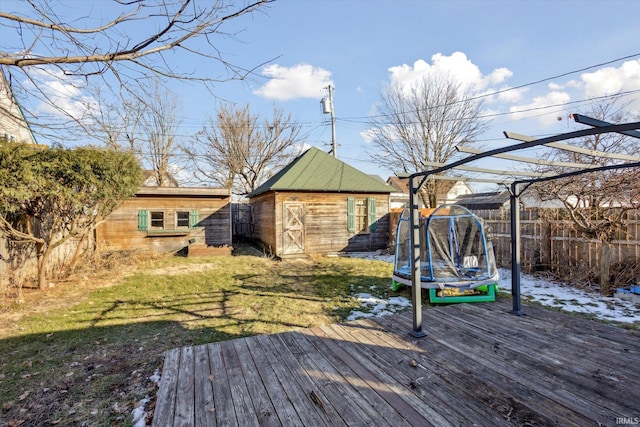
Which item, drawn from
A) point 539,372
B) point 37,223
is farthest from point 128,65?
point 37,223

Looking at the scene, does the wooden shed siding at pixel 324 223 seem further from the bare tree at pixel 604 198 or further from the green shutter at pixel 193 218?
the bare tree at pixel 604 198

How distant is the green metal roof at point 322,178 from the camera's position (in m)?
11.9

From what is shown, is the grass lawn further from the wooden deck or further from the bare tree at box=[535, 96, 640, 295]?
the bare tree at box=[535, 96, 640, 295]

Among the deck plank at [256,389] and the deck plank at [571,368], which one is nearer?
the deck plank at [256,389]

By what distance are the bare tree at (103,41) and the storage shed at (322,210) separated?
807 centimetres

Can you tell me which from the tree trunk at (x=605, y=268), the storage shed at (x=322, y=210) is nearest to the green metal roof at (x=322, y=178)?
the storage shed at (x=322, y=210)

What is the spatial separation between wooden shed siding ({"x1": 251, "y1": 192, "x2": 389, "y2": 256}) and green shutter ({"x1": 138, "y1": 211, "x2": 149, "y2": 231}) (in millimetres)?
4898

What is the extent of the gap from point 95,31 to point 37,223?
23.2 feet

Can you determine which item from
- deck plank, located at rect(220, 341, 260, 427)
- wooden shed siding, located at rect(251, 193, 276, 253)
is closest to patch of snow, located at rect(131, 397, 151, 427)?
deck plank, located at rect(220, 341, 260, 427)

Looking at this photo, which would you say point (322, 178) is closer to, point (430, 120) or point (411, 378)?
point (430, 120)

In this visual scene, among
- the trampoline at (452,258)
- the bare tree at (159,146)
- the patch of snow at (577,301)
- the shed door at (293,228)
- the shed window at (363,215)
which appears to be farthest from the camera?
the bare tree at (159,146)

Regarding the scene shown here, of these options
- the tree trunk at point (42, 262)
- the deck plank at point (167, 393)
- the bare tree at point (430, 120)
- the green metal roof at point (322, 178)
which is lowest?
the deck plank at point (167, 393)

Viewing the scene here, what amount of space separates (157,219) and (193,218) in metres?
1.43

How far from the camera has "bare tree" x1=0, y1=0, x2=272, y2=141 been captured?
2.76 metres
